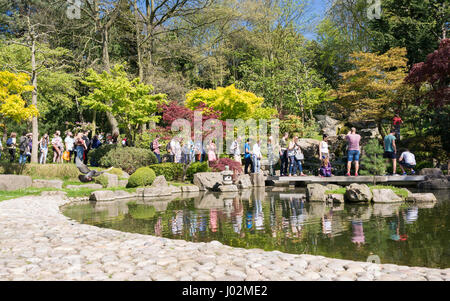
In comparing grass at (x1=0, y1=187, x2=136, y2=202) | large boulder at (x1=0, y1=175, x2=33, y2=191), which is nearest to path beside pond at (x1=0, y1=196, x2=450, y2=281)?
grass at (x1=0, y1=187, x2=136, y2=202)

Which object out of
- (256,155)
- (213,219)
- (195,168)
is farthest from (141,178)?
(213,219)

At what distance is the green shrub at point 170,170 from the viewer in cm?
1566

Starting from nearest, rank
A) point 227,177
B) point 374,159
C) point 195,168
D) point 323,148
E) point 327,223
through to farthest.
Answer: point 327,223 → point 374,159 → point 323,148 → point 227,177 → point 195,168

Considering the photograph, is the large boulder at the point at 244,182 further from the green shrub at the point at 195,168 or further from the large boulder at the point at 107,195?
the large boulder at the point at 107,195

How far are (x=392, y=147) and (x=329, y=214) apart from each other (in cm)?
628

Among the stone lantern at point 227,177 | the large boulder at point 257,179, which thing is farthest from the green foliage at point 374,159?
the stone lantern at point 227,177

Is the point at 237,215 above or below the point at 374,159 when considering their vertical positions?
below

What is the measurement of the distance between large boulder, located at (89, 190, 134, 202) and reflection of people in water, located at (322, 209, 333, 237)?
22.5ft

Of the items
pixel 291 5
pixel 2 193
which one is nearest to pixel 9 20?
pixel 2 193

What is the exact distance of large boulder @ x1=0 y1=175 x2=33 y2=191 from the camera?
11.8m

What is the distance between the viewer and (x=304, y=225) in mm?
6461

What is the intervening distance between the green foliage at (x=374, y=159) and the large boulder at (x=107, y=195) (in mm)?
7805

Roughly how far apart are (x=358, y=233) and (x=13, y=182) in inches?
433

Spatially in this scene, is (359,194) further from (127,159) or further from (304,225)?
(127,159)
